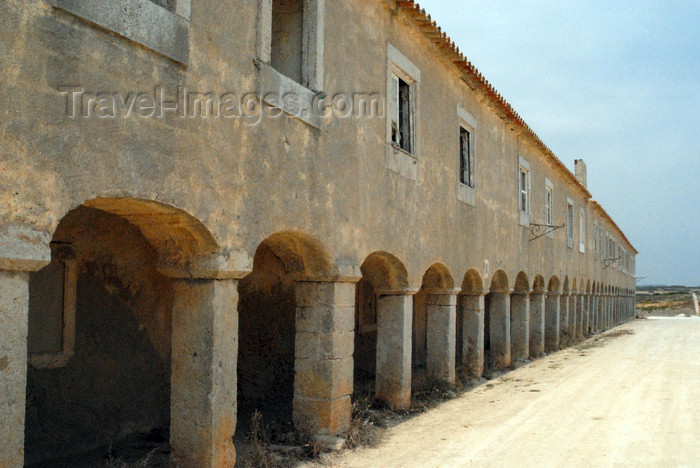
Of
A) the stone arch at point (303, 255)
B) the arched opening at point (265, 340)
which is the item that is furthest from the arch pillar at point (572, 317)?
the stone arch at point (303, 255)

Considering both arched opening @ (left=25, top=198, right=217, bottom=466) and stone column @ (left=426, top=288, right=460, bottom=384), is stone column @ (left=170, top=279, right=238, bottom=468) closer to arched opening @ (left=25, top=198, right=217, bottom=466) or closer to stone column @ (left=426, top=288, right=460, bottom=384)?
arched opening @ (left=25, top=198, right=217, bottom=466)

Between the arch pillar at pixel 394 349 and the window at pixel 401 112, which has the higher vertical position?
the window at pixel 401 112

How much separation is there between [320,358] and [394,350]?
2.37m

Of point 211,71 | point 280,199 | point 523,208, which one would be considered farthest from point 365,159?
point 523,208

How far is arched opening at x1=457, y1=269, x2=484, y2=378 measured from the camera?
12414mm

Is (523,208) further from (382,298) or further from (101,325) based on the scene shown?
(101,325)

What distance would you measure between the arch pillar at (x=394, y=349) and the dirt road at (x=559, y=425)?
1.73ft

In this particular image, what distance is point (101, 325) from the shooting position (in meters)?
7.20

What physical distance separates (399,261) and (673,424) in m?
4.44

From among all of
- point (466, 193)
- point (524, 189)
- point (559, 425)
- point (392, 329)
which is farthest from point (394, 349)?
point (524, 189)

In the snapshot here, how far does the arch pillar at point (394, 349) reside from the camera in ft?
30.2

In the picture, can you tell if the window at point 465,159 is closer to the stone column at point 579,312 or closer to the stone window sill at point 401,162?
the stone window sill at point 401,162

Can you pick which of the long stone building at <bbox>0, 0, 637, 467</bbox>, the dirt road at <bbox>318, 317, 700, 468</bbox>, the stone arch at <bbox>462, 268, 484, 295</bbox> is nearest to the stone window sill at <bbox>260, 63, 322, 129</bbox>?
the long stone building at <bbox>0, 0, 637, 467</bbox>

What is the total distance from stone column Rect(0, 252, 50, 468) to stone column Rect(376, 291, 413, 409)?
20.3 ft
